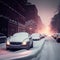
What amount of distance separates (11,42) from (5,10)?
39.7 m

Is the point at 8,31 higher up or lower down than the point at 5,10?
lower down

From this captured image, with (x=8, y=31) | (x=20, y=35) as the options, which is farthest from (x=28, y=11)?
(x=20, y=35)

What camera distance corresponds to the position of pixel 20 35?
2192 cm

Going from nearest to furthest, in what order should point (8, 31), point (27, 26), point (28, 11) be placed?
point (8, 31) → point (27, 26) → point (28, 11)

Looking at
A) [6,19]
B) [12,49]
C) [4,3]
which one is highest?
[4,3]

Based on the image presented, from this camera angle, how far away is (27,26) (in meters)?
120

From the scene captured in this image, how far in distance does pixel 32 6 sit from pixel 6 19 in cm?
9042

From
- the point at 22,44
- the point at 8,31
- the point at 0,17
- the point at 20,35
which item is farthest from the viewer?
the point at 8,31

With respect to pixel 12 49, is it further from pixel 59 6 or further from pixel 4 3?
pixel 59 6

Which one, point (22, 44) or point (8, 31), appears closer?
point (22, 44)

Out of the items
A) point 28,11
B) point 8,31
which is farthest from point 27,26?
point 8,31

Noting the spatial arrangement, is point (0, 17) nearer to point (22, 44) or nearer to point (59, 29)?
point (22, 44)

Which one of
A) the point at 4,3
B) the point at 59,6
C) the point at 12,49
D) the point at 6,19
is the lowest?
the point at 12,49

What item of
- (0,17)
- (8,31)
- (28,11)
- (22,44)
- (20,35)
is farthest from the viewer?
(28,11)
